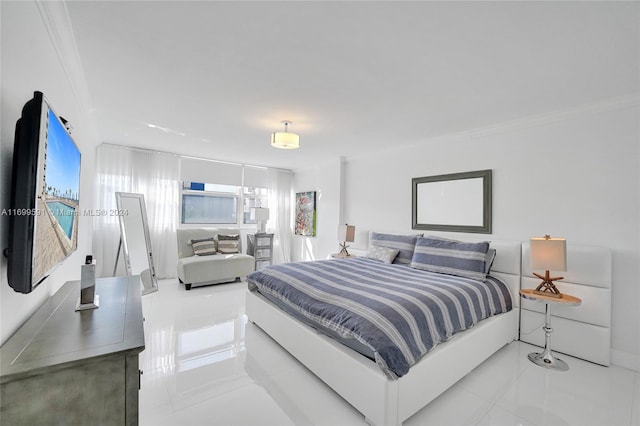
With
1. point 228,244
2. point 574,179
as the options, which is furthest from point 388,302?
point 228,244

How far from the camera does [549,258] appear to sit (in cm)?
243

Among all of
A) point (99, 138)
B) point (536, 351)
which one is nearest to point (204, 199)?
point (99, 138)

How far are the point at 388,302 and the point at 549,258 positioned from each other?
162cm

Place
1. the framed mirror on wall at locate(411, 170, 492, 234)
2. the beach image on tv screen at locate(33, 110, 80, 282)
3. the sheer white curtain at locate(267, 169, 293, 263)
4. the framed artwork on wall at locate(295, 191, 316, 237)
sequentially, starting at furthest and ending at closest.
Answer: the sheer white curtain at locate(267, 169, 293, 263), the framed artwork on wall at locate(295, 191, 316, 237), the framed mirror on wall at locate(411, 170, 492, 234), the beach image on tv screen at locate(33, 110, 80, 282)

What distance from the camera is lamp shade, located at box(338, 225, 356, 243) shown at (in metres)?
4.71

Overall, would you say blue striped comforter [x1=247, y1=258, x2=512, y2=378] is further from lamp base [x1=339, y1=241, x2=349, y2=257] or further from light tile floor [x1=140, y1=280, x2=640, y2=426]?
lamp base [x1=339, y1=241, x2=349, y2=257]

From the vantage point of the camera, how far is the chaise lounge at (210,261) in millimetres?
4520

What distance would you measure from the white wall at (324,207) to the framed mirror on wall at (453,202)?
5.36 feet

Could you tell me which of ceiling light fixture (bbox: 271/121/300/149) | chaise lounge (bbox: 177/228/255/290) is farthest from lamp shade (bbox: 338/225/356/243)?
ceiling light fixture (bbox: 271/121/300/149)

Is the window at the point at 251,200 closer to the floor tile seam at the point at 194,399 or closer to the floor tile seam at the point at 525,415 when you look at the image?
the floor tile seam at the point at 194,399

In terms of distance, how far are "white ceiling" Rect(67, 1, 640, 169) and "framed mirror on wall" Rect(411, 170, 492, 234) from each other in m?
0.73

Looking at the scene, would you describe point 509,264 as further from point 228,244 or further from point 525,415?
point 228,244

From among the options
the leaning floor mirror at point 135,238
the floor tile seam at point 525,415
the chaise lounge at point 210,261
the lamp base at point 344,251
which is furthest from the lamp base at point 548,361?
the leaning floor mirror at point 135,238

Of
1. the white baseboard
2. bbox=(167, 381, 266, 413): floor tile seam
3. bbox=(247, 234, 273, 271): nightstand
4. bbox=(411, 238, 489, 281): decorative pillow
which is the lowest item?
bbox=(167, 381, 266, 413): floor tile seam
